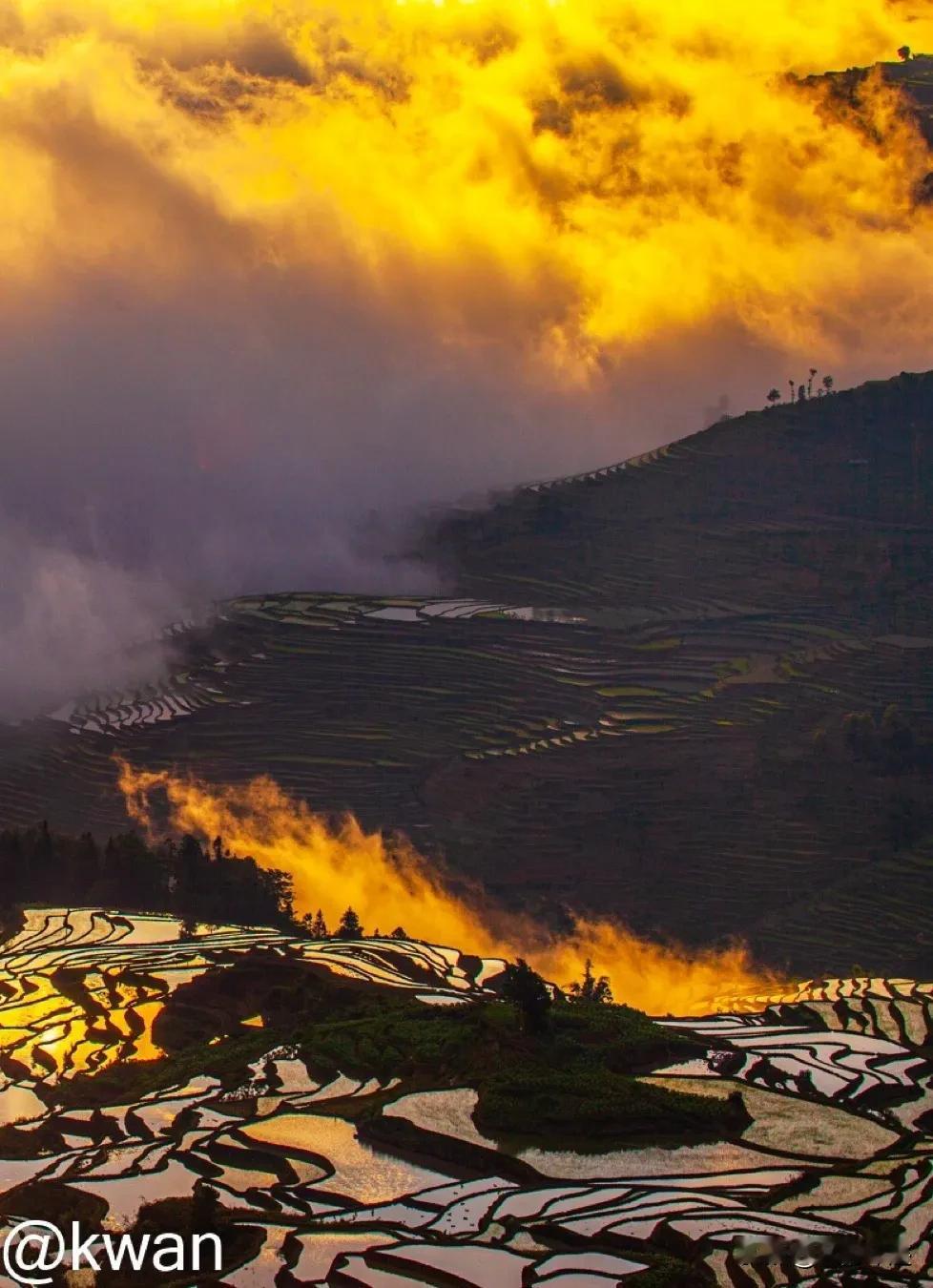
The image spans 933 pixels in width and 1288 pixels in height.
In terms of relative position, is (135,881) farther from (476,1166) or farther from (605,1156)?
(605,1156)

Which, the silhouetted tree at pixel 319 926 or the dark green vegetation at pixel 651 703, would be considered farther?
the dark green vegetation at pixel 651 703

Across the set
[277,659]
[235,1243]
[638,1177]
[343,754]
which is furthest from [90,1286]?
[277,659]

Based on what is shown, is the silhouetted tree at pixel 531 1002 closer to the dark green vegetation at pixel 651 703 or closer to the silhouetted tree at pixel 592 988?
the silhouetted tree at pixel 592 988

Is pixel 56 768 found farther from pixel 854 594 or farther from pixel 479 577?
pixel 854 594

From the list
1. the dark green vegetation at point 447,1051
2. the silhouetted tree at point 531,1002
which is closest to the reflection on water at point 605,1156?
the dark green vegetation at point 447,1051

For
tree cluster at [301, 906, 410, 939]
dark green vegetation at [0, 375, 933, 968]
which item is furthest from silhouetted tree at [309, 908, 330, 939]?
dark green vegetation at [0, 375, 933, 968]

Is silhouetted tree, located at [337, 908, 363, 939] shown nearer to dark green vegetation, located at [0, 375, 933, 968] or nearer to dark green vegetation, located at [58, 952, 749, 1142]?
dark green vegetation, located at [0, 375, 933, 968]
